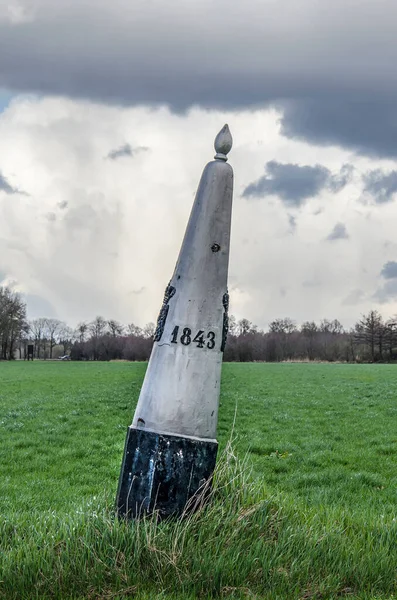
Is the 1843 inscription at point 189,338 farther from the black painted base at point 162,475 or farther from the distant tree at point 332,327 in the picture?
the distant tree at point 332,327

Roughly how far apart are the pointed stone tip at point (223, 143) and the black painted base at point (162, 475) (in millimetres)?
2818

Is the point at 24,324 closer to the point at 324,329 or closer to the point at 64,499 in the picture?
the point at 324,329

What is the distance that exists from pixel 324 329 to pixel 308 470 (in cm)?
12065

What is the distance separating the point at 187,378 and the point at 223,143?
2405 millimetres

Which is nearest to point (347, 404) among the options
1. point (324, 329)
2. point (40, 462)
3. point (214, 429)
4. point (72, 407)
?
point (72, 407)

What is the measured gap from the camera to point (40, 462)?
1095cm

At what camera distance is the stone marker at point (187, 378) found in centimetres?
510

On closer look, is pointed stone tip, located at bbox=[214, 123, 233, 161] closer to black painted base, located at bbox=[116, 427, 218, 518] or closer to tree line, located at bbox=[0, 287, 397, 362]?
black painted base, located at bbox=[116, 427, 218, 518]

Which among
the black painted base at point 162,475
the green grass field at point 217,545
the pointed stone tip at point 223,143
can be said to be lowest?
the green grass field at point 217,545

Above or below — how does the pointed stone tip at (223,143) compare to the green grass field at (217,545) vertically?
above

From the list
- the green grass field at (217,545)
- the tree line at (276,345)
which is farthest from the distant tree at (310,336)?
the green grass field at (217,545)

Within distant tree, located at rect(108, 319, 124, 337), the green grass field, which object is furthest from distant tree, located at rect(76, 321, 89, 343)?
the green grass field

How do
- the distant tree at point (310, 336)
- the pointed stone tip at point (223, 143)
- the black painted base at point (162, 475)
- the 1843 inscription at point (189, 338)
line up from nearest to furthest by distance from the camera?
the black painted base at point (162, 475), the 1843 inscription at point (189, 338), the pointed stone tip at point (223, 143), the distant tree at point (310, 336)

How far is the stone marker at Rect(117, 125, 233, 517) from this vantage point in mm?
5102
